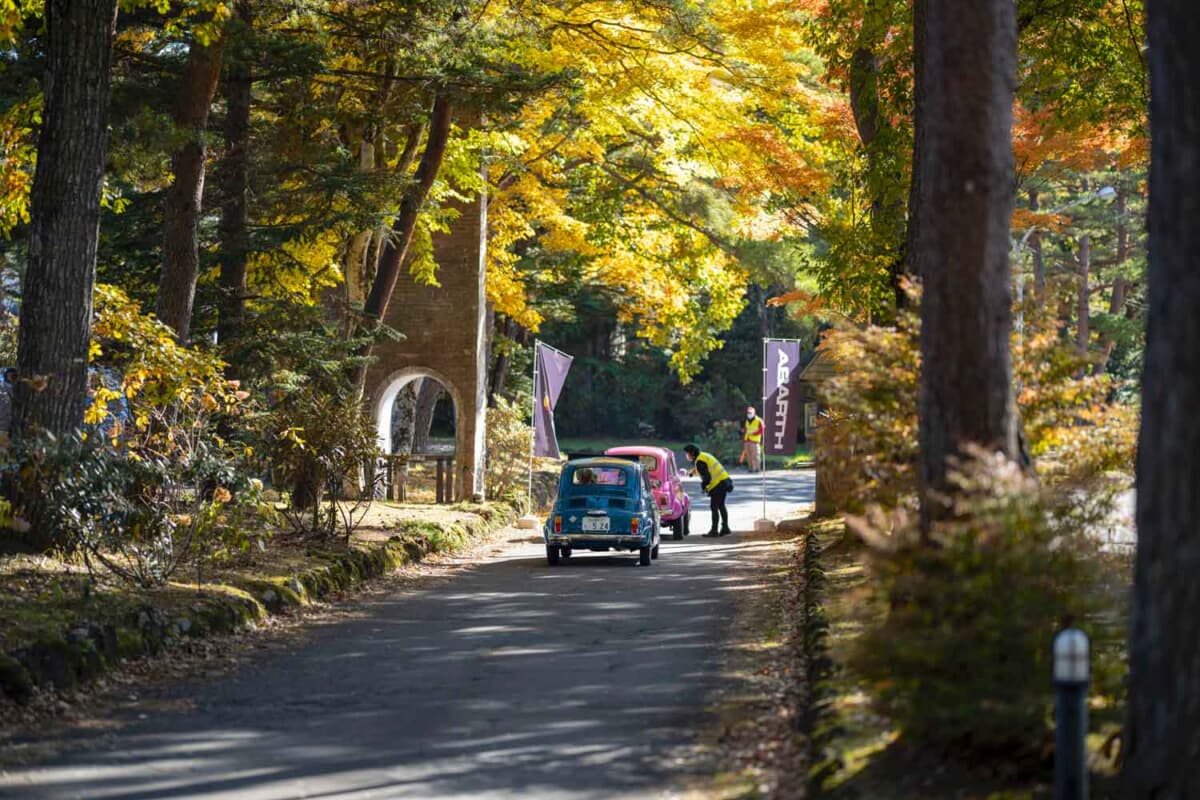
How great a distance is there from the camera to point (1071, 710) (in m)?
5.81

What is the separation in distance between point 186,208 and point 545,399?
12.8 m

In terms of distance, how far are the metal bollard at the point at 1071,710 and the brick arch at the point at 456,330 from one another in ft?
89.0

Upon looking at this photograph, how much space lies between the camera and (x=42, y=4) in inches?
706

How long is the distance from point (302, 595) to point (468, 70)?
9.19 metres

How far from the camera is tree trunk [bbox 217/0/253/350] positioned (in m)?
22.3

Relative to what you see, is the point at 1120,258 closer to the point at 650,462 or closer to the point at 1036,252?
the point at 1036,252

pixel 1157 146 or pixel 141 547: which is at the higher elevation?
pixel 1157 146

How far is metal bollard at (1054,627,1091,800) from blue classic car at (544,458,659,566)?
16.4 meters

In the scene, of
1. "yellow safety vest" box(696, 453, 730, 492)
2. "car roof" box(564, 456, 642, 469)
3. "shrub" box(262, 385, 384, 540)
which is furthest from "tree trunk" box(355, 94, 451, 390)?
"shrub" box(262, 385, 384, 540)

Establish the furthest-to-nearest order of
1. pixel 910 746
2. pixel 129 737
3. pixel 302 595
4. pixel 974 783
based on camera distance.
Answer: pixel 302 595 < pixel 129 737 < pixel 910 746 < pixel 974 783

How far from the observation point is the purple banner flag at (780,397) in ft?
96.4

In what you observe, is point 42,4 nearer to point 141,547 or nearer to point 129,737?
point 141,547

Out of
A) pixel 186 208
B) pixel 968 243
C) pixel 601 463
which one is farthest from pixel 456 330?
pixel 968 243

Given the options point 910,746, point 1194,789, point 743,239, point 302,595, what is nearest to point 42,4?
point 302,595
